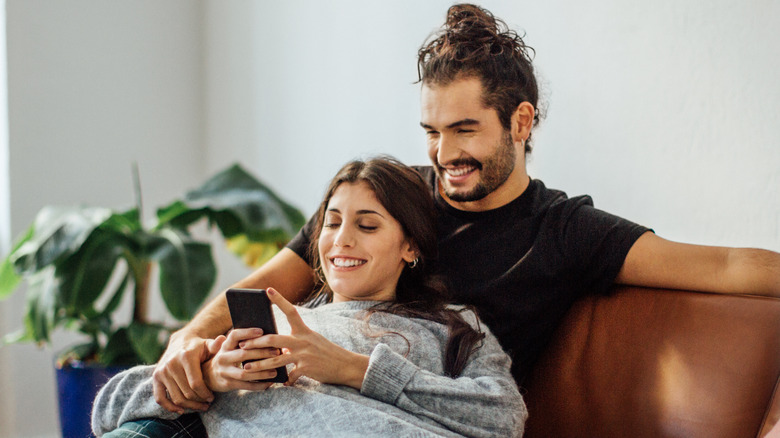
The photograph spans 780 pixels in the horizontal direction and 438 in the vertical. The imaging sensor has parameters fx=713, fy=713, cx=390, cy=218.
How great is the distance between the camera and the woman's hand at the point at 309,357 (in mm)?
1132

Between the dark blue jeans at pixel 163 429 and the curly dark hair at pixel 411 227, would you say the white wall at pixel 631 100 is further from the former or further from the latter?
the dark blue jeans at pixel 163 429

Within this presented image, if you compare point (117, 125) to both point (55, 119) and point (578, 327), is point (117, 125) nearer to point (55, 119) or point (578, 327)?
point (55, 119)

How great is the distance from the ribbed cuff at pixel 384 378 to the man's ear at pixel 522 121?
65cm

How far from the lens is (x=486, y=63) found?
1.53 meters

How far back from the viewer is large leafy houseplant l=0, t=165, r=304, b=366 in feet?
7.19

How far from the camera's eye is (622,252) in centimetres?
135

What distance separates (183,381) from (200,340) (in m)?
0.10

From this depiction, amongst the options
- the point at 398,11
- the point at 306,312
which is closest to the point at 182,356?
the point at 306,312

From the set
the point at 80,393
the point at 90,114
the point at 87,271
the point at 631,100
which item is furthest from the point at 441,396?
the point at 90,114

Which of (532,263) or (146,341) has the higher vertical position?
(532,263)

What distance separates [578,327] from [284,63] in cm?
197

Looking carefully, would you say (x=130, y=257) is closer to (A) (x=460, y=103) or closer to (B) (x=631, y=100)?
(A) (x=460, y=103)

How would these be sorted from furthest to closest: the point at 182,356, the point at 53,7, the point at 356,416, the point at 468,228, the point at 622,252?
the point at 53,7
the point at 468,228
the point at 622,252
the point at 182,356
the point at 356,416

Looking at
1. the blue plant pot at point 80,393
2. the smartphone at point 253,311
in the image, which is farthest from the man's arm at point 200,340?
the blue plant pot at point 80,393
